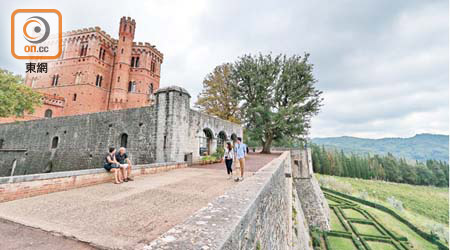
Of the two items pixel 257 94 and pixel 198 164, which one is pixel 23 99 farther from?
pixel 257 94

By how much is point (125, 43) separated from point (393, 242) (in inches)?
1542

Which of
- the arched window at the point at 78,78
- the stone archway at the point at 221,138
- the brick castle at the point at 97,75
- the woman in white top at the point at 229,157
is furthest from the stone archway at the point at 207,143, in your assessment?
the arched window at the point at 78,78

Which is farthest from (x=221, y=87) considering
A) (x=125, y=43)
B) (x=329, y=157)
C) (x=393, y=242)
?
(x=329, y=157)

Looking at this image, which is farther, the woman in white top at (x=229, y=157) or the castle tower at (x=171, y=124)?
the castle tower at (x=171, y=124)

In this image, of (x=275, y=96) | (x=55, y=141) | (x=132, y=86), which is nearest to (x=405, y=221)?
(x=275, y=96)

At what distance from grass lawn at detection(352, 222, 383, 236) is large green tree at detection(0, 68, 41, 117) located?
33.4m

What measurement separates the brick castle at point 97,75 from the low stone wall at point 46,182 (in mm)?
23629

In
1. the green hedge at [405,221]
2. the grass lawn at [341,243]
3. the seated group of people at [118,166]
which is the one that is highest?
the seated group of people at [118,166]

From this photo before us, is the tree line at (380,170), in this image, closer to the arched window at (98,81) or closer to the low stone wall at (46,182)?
the arched window at (98,81)

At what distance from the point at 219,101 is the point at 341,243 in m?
18.0

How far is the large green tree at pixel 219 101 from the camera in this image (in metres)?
21.7

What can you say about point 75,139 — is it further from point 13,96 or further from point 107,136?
point 13,96

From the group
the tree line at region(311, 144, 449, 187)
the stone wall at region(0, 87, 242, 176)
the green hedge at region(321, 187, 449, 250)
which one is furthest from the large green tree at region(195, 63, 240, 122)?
the tree line at region(311, 144, 449, 187)

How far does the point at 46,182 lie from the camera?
14.0 ft
